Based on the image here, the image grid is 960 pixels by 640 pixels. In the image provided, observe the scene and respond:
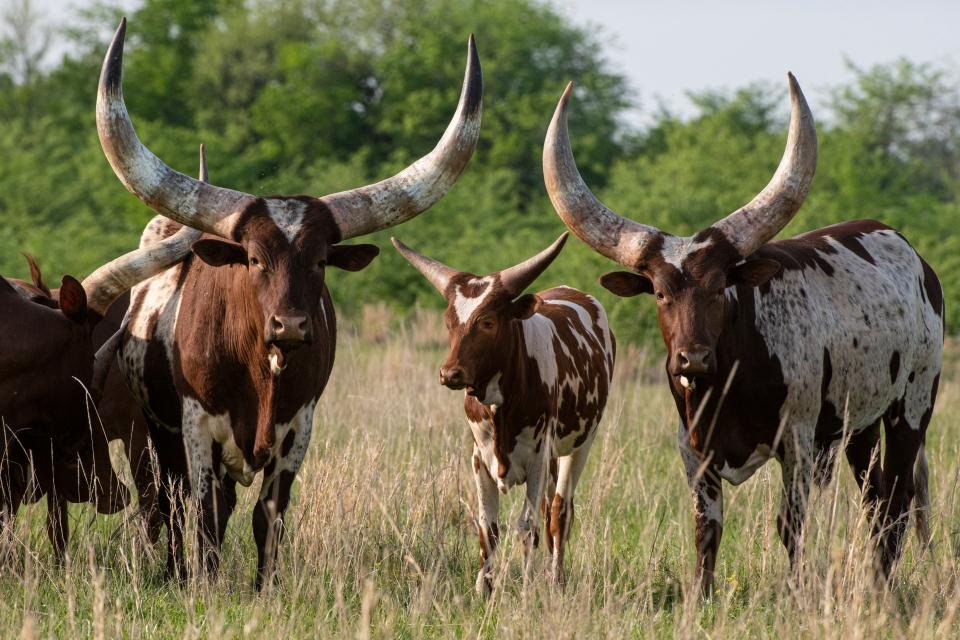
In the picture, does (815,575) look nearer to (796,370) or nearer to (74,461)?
(796,370)

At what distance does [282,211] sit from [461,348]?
1079 mm

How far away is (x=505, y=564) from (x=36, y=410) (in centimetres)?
243

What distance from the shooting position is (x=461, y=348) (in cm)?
573

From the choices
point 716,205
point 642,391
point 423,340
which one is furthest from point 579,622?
point 716,205

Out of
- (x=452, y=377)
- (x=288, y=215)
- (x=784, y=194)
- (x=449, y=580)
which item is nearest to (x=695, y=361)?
(x=784, y=194)

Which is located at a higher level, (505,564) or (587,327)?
(587,327)

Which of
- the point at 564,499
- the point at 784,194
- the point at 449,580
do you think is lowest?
the point at 449,580

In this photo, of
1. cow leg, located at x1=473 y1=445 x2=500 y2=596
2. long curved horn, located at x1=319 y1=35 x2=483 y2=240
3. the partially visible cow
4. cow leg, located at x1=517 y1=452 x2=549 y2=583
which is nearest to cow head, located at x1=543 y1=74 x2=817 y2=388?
long curved horn, located at x1=319 y1=35 x2=483 y2=240

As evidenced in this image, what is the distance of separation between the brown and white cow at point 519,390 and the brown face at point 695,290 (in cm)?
59

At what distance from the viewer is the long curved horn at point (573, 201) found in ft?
18.1

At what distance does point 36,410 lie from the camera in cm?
560

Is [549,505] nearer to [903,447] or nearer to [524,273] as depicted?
[524,273]

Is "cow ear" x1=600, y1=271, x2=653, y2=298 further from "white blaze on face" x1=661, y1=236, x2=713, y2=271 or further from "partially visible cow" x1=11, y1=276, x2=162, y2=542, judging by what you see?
"partially visible cow" x1=11, y1=276, x2=162, y2=542

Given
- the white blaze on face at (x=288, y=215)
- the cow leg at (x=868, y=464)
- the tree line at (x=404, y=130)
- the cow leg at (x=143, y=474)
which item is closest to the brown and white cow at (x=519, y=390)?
the white blaze on face at (x=288, y=215)
